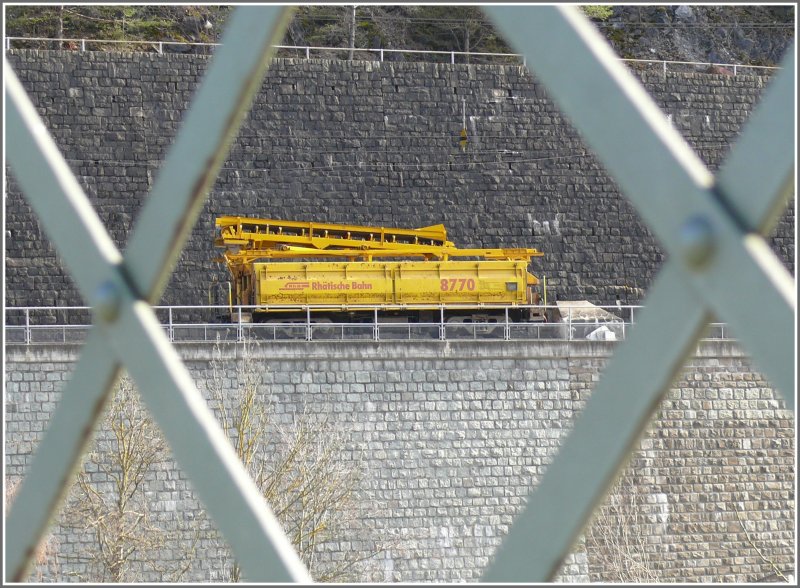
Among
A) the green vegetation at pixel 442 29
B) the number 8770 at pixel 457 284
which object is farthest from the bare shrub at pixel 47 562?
the green vegetation at pixel 442 29

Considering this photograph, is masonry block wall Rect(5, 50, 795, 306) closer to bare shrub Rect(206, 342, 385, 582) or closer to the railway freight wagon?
the railway freight wagon

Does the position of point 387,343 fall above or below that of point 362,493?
above

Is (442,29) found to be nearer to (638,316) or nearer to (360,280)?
(360,280)

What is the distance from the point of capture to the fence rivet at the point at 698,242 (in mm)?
770

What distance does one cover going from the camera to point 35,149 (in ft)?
3.44

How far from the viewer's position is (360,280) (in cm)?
1883

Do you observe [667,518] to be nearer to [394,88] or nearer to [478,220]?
[478,220]

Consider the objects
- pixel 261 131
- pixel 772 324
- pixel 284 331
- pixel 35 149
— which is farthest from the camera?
pixel 261 131

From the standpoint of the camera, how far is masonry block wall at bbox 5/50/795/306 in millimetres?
21359

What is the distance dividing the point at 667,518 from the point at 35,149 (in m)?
16.2

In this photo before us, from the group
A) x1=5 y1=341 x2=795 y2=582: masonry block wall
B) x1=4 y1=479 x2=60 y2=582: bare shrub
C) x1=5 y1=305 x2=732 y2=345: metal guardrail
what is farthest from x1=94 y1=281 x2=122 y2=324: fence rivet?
x1=5 y1=305 x2=732 y2=345: metal guardrail

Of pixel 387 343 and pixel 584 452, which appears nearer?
pixel 584 452

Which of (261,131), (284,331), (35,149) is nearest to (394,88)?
(261,131)

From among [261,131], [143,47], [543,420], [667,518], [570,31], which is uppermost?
[143,47]
